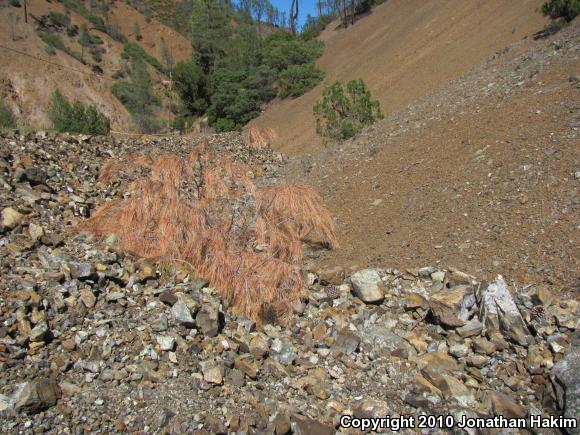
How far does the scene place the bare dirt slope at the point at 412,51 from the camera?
15.7 metres

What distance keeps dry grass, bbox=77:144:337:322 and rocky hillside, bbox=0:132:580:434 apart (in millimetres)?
154

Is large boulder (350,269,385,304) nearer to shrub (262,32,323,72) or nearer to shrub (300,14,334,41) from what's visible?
shrub (262,32,323,72)

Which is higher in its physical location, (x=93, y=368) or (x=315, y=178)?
(x=315, y=178)

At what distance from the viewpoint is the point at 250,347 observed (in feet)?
11.4

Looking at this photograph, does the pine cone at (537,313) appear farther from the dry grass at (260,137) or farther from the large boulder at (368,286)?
the dry grass at (260,137)

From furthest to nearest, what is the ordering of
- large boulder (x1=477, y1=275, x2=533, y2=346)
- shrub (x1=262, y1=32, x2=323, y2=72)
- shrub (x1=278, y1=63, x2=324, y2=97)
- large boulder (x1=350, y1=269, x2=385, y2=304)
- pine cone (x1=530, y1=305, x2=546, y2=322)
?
1. shrub (x1=262, y1=32, x2=323, y2=72)
2. shrub (x1=278, y1=63, x2=324, y2=97)
3. large boulder (x1=350, y1=269, x2=385, y2=304)
4. pine cone (x1=530, y1=305, x2=546, y2=322)
5. large boulder (x1=477, y1=275, x2=533, y2=346)

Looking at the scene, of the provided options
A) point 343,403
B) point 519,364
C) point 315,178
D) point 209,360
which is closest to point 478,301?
point 519,364

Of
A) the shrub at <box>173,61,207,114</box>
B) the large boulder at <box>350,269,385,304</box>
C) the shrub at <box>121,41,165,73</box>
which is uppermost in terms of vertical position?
the shrub at <box>121,41,165,73</box>

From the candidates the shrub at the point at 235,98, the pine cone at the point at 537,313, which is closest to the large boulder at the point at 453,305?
the pine cone at the point at 537,313

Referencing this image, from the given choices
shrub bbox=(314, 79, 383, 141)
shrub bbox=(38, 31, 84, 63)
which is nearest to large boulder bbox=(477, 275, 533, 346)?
shrub bbox=(314, 79, 383, 141)

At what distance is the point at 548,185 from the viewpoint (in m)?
4.78

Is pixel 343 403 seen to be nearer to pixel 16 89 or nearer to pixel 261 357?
pixel 261 357

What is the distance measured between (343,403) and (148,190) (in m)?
2.51

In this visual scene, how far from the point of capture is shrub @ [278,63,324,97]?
25516mm
